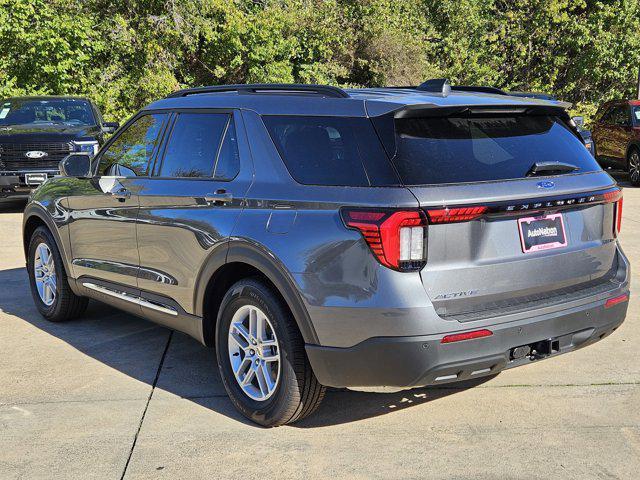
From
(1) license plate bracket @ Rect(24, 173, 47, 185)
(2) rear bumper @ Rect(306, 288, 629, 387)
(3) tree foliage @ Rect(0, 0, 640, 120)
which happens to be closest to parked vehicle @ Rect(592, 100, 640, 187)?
(3) tree foliage @ Rect(0, 0, 640, 120)

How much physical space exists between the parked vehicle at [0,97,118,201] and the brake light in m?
9.92

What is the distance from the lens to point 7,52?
60.4ft

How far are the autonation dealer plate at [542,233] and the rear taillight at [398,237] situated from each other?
1.82ft

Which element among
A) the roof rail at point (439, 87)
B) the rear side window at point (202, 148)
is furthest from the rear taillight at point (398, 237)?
the rear side window at point (202, 148)

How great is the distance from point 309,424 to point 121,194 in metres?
2.04

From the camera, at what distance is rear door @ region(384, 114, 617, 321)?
351 centimetres

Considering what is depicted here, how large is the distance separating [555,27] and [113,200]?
82.7 ft

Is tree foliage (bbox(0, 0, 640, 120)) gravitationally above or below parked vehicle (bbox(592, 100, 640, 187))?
above

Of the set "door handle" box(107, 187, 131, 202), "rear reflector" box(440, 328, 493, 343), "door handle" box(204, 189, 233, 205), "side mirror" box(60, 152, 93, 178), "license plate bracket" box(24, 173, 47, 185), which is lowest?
"license plate bracket" box(24, 173, 47, 185)

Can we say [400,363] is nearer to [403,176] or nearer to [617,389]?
[403,176]

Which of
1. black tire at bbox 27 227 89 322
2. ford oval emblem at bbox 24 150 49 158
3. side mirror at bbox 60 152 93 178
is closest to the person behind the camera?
side mirror at bbox 60 152 93 178

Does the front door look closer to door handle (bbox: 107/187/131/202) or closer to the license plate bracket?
door handle (bbox: 107/187/131/202)

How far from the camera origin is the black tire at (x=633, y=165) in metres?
16.3

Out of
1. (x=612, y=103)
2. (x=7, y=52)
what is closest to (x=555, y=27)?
(x=612, y=103)
